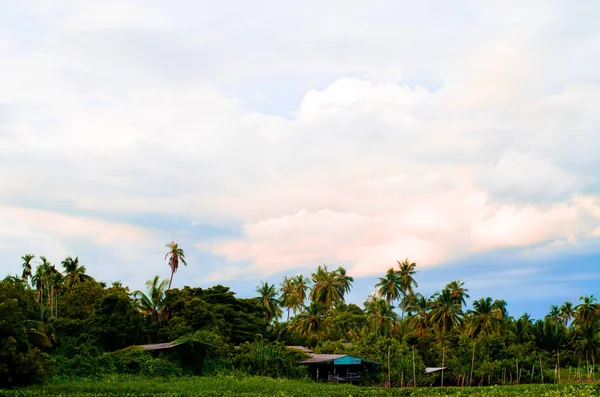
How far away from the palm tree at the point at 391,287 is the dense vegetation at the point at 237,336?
110 inches

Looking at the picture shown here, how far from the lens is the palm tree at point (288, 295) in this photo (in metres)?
77.6

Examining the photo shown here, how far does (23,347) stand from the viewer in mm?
31328

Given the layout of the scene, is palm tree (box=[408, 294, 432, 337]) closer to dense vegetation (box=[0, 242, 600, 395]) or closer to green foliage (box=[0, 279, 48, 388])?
dense vegetation (box=[0, 242, 600, 395])

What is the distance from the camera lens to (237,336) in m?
51.3

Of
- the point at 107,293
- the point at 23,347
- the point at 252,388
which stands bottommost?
the point at 252,388

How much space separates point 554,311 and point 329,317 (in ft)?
119

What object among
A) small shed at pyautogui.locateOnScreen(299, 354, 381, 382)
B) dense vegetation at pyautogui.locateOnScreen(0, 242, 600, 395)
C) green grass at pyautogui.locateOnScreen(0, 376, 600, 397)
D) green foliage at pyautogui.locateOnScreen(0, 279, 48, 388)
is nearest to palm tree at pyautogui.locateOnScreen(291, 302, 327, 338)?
dense vegetation at pyautogui.locateOnScreen(0, 242, 600, 395)

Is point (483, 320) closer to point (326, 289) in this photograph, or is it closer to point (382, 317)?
point (382, 317)

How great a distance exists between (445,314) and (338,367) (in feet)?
54.0

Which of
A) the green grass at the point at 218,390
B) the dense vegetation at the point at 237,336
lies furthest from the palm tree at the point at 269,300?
the green grass at the point at 218,390

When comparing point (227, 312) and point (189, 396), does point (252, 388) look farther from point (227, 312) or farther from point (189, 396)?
point (227, 312)

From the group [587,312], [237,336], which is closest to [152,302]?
[237,336]

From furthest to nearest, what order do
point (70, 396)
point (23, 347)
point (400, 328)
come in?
point (400, 328) < point (23, 347) < point (70, 396)

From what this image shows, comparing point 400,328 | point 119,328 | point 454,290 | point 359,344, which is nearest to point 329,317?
point 400,328
